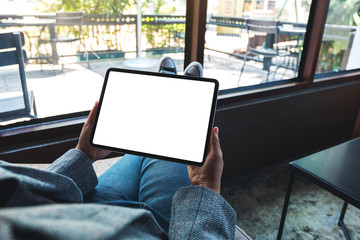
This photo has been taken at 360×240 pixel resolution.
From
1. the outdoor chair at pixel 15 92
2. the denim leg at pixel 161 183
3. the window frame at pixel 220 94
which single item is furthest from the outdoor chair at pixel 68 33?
the denim leg at pixel 161 183

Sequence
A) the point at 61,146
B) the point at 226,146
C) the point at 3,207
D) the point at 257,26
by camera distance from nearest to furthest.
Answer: the point at 3,207, the point at 61,146, the point at 226,146, the point at 257,26

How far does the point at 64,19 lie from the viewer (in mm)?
1545

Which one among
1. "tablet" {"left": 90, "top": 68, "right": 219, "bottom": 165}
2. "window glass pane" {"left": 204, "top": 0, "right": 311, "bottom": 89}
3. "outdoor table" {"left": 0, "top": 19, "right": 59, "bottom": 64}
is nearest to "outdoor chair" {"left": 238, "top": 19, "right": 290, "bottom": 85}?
"window glass pane" {"left": 204, "top": 0, "right": 311, "bottom": 89}

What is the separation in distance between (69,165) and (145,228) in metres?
0.37

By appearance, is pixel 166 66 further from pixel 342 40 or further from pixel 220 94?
pixel 342 40

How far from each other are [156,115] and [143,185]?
0.21 meters

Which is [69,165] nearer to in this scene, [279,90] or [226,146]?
[226,146]

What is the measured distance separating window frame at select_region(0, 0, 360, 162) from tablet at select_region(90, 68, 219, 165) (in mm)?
488

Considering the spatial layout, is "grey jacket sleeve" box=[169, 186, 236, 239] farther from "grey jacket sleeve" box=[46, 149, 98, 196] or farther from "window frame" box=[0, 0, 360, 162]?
"window frame" box=[0, 0, 360, 162]

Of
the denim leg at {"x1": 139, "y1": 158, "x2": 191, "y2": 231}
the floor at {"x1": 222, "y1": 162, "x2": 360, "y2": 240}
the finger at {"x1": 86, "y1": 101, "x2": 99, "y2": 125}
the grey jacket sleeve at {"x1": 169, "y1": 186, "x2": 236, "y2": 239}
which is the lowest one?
the floor at {"x1": 222, "y1": 162, "x2": 360, "y2": 240}

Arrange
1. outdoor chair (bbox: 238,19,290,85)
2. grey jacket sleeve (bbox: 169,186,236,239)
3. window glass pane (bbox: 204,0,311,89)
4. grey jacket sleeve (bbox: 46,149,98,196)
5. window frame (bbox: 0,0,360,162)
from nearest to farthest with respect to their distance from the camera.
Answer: grey jacket sleeve (bbox: 169,186,236,239), grey jacket sleeve (bbox: 46,149,98,196), window frame (bbox: 0,0,360,162), window glass pane (bbox: 204,0,311,89), outdoor chair (bbox: 238,19,290,85)

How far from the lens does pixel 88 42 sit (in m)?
1.61

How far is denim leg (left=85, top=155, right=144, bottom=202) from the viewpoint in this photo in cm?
71

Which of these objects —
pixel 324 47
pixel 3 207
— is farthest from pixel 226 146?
pixel 3 207
